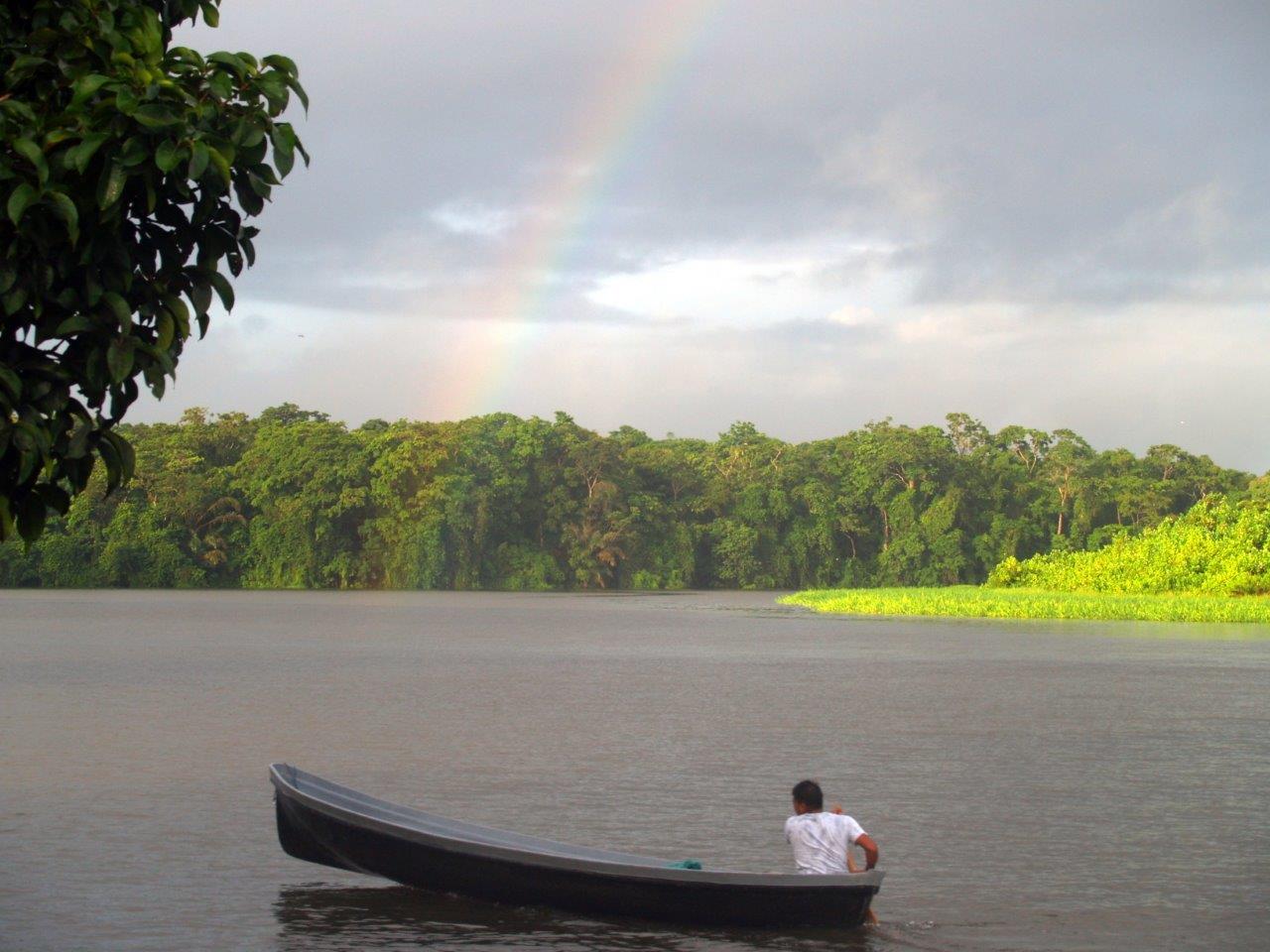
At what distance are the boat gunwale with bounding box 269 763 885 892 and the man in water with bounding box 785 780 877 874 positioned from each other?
0.14 meters

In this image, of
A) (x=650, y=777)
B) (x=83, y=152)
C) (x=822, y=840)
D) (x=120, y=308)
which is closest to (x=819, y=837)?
(x=822, y=840)

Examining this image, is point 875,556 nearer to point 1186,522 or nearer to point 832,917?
point 1186,522

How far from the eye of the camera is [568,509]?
330ft

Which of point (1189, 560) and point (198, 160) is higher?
point (198, 160)

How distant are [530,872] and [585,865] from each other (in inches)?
19.5

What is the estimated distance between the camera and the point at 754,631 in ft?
159

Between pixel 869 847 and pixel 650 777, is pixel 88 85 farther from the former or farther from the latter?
pixel 650 777

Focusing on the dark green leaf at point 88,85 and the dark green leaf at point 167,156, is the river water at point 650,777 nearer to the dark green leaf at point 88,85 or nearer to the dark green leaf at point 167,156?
the dark green leaf at point 167,156

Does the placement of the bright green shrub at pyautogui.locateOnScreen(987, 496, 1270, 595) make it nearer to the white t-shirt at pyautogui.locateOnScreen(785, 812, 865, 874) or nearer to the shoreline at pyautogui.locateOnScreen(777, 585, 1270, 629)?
the shoreline at pyautogui.locateOnScreen(777, 585, 1270, 629)

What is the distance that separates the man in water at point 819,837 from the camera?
976cm

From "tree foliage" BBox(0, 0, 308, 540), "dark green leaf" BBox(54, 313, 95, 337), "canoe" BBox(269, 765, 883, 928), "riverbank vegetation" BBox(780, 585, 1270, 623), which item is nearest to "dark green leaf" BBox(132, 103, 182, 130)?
"tree foliage" BBox(0, 0, 308, 540)

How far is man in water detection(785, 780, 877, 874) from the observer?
976 cm

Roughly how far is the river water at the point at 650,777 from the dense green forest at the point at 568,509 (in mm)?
57796

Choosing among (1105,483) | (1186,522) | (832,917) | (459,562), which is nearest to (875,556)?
(1105,483)
